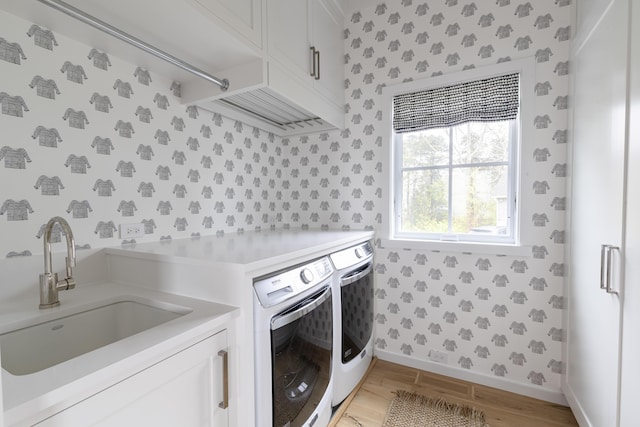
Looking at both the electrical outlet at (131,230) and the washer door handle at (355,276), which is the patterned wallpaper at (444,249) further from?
the electrical outlet at (131,230)

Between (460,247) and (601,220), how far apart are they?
29.2 inches

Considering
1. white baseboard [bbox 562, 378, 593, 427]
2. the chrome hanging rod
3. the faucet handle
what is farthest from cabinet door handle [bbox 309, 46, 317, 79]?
white baseboard [bbox 562, 378, 593, 427]

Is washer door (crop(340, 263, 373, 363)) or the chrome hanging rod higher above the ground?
the chrome hanging rod

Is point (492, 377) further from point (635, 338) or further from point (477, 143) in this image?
point (477, 143)

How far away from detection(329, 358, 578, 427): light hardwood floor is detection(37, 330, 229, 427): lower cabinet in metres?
0.92

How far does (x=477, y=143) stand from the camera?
190 centimetres

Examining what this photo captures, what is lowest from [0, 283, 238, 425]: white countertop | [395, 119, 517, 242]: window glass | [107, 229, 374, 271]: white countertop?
[0, 283, 238, 425]: white countertop

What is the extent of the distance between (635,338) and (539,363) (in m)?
0.92

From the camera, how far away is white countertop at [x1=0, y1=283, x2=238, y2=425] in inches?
21.3

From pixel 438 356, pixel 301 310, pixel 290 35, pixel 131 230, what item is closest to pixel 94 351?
pixel 301 310

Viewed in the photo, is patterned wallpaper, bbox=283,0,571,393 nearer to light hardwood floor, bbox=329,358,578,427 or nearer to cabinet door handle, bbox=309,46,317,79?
light hardwood floor, bbox=329,358,578,427

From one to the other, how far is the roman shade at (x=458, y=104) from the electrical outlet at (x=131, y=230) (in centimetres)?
176

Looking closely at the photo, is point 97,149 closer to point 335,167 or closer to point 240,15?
point 240,15

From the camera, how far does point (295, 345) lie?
119 cm
